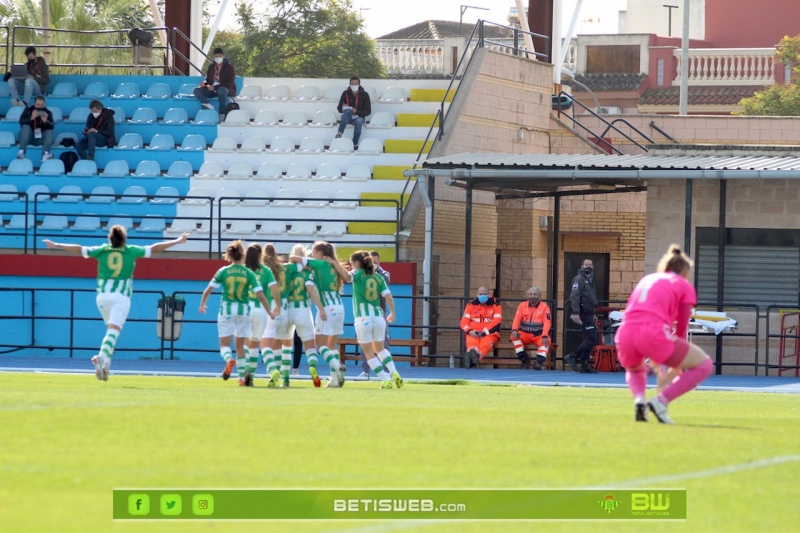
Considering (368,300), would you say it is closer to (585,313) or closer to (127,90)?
(585,313)

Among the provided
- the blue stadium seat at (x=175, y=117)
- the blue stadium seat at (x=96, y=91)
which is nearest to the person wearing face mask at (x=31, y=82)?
the blue stadium seat at (x=96, y=91)

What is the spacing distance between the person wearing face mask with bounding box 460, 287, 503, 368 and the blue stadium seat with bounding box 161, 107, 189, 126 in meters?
9.65

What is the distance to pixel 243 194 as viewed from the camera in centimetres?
2961

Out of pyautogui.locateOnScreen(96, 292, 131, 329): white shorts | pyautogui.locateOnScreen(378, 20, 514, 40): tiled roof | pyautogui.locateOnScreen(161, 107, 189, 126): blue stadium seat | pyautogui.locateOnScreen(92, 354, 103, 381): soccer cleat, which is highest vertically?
pyautogui.locateOnScreen(378, 20, 514, 40): tiled roof

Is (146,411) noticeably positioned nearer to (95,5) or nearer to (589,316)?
(589,316)

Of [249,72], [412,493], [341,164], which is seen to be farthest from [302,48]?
[412,493]

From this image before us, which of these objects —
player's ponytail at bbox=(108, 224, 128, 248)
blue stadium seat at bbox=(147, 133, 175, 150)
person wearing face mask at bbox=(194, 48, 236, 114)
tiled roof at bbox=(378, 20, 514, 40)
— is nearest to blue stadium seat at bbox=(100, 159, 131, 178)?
blue stadium seat at bbox=(147, 133, 175, 150)

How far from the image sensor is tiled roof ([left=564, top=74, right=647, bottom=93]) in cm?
5656

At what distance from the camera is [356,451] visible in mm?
8914

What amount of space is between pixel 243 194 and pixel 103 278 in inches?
512

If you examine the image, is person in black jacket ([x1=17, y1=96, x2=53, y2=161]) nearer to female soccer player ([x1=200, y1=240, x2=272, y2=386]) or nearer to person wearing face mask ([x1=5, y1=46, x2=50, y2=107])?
person wearing face mask ([x1=5, y1=46, x2=50, y2=107])

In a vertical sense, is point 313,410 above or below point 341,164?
below

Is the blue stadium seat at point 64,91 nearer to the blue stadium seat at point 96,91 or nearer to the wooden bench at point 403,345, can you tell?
the blue stadium seat at point 96,91

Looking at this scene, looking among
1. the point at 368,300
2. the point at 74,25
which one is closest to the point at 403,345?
the point at 368,300
